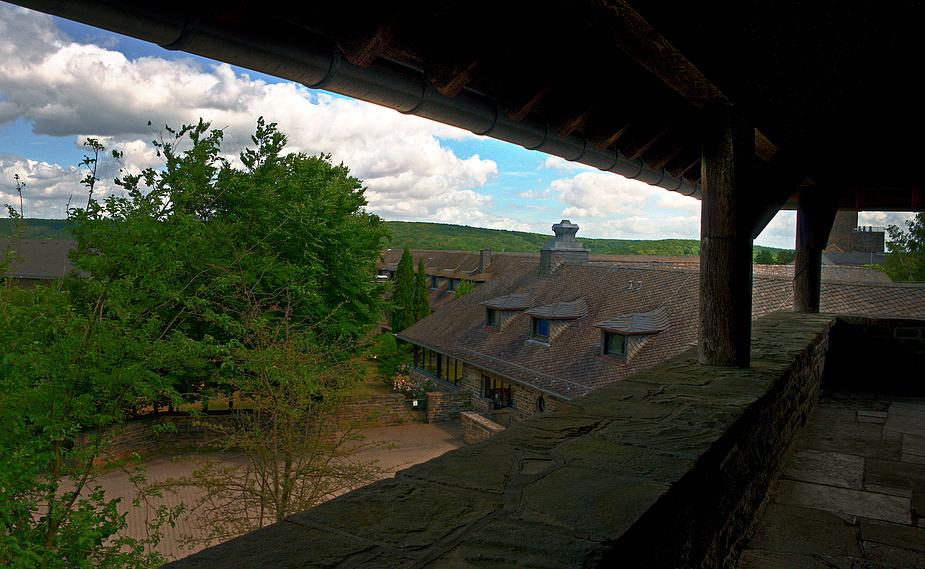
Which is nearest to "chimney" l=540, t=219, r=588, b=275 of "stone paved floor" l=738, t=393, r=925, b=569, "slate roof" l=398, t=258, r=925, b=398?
"slate roof" l=398, t=258, r=925, b=398

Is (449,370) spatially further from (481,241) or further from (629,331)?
(481,241)

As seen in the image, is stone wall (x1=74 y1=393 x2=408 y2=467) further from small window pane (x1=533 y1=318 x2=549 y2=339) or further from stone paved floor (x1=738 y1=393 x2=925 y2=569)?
stone paved floor (x1=738 y1=393 x2=925 y2=569)

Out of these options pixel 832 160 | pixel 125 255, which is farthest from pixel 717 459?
pixel 125 255

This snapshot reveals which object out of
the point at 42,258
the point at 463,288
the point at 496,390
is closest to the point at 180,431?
the point at 496,390

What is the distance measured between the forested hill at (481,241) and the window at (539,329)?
64.2 metres

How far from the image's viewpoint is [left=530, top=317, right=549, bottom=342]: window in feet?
54.3

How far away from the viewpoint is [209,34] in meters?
1.62

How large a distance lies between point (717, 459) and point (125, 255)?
795cm

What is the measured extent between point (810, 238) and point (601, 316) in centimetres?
986

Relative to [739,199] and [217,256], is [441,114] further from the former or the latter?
[217,256]

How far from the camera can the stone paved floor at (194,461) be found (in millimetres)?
10523

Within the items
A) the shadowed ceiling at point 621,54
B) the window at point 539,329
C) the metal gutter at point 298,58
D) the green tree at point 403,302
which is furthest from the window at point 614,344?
the green tree at point 403,302

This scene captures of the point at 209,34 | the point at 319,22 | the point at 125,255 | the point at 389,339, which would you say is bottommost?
the point at 389,339

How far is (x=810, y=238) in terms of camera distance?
20.9 feet
